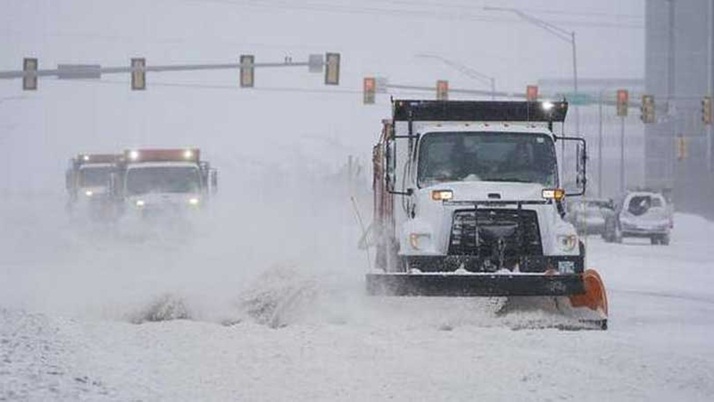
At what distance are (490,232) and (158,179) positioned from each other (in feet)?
68.4

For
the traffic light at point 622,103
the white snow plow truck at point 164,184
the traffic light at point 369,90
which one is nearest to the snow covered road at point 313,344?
the white snow plow truck at point 164,184

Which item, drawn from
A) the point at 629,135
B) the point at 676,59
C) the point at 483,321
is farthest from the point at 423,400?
the point at 629,135

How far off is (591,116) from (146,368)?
136880 millimetres

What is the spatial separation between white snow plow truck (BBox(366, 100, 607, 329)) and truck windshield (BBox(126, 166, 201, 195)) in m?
18.2

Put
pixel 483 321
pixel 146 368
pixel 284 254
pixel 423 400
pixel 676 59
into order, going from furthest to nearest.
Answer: pixel 676 59 → pixel 284 254 → pixel 483 321 → pixel 146 368 → pixel 423 400

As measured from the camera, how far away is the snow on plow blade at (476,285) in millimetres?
13695

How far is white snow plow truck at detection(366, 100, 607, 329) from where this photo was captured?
13.8m

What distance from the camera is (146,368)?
1021cm

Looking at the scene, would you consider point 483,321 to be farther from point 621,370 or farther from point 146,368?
point 146,368

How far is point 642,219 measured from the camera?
137 feet

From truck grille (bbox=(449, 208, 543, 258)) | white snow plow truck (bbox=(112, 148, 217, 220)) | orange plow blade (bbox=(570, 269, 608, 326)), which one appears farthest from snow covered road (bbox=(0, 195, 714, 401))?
white snow plow truck (bbox=(112, 148, 217, 220))

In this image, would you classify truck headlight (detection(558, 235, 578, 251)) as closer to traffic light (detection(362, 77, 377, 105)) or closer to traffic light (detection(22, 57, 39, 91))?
traffic light (detection(22, 57, 39, 91))

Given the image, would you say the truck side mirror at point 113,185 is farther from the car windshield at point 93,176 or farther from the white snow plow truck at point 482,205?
the white snow plow truck at point 482,205

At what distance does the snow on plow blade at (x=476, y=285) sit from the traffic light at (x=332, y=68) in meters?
24.5
